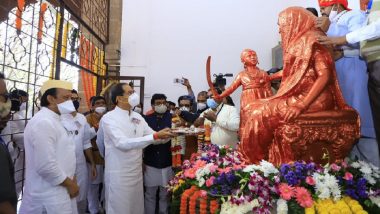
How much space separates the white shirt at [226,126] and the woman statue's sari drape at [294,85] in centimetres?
93

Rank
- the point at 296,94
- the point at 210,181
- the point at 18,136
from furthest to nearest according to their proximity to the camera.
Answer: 1. the point at 18,136
2. the point at 296,94
3. the point at 210,181

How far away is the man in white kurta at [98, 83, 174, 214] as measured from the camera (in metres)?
2.92

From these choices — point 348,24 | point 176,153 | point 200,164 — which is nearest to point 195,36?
point 176,153

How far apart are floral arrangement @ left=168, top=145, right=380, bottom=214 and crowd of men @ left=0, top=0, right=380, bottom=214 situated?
38 cm

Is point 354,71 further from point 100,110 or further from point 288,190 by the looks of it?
point 100,110

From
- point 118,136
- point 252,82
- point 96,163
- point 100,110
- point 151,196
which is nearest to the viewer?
point 252,82

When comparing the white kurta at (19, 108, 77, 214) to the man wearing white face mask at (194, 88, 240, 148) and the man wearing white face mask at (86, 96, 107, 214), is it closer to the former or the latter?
the man wearing white face mask at (86, 96, 107, 214)

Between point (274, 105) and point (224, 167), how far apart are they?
0.64m

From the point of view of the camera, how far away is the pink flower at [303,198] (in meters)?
1.83

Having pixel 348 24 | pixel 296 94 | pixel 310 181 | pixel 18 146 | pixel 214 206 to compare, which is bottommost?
pixel 214 206

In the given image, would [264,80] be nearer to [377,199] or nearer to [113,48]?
[377,199]

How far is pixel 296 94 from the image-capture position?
7.39ft

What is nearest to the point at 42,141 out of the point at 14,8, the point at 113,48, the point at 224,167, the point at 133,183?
the point at 133,183

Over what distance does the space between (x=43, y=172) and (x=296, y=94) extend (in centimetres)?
193
